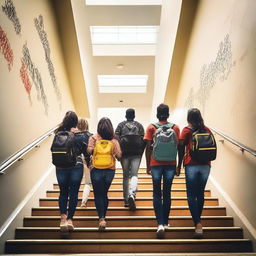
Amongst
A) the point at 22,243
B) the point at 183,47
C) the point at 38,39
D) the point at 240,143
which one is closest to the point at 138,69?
the point at 183,47

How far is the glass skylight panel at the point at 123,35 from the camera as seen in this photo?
1086 centimetres

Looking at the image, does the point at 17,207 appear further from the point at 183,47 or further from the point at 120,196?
the point at 183,47

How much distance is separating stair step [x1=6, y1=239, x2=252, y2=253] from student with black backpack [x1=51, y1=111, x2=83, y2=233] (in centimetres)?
24

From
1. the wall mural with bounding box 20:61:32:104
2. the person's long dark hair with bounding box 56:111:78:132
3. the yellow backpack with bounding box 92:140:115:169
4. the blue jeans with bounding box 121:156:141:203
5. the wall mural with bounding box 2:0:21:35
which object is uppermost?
the wall mural with bounding box 2:0:21:35

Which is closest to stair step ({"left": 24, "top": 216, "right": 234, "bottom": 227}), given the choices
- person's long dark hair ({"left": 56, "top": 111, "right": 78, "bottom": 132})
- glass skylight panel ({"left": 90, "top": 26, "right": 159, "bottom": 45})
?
person's long dark hair ({"left": 56, "top": 111, "right": 78, "bottom": 132})

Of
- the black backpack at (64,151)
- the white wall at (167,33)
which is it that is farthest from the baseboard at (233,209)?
the white wall at (167,33)

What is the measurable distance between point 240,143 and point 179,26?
13.9 ft

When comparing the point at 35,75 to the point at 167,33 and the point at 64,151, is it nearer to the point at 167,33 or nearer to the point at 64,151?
the point at 64,151

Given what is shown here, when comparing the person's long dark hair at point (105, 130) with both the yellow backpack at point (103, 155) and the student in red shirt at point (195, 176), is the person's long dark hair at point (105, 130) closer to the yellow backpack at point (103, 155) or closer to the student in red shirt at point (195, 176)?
the yellow backpack at point (103, 155)

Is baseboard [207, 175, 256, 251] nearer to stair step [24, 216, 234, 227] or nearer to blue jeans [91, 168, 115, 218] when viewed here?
stair step [24, 216, 234, 227]

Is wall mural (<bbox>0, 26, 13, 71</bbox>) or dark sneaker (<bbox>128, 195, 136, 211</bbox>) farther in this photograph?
dark sneaker (<bbox>128, 195, 136, 211</bbox>)

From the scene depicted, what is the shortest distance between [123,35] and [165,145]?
8.38 metres

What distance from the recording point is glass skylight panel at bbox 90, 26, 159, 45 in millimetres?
10859

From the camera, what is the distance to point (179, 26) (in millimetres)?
7156
